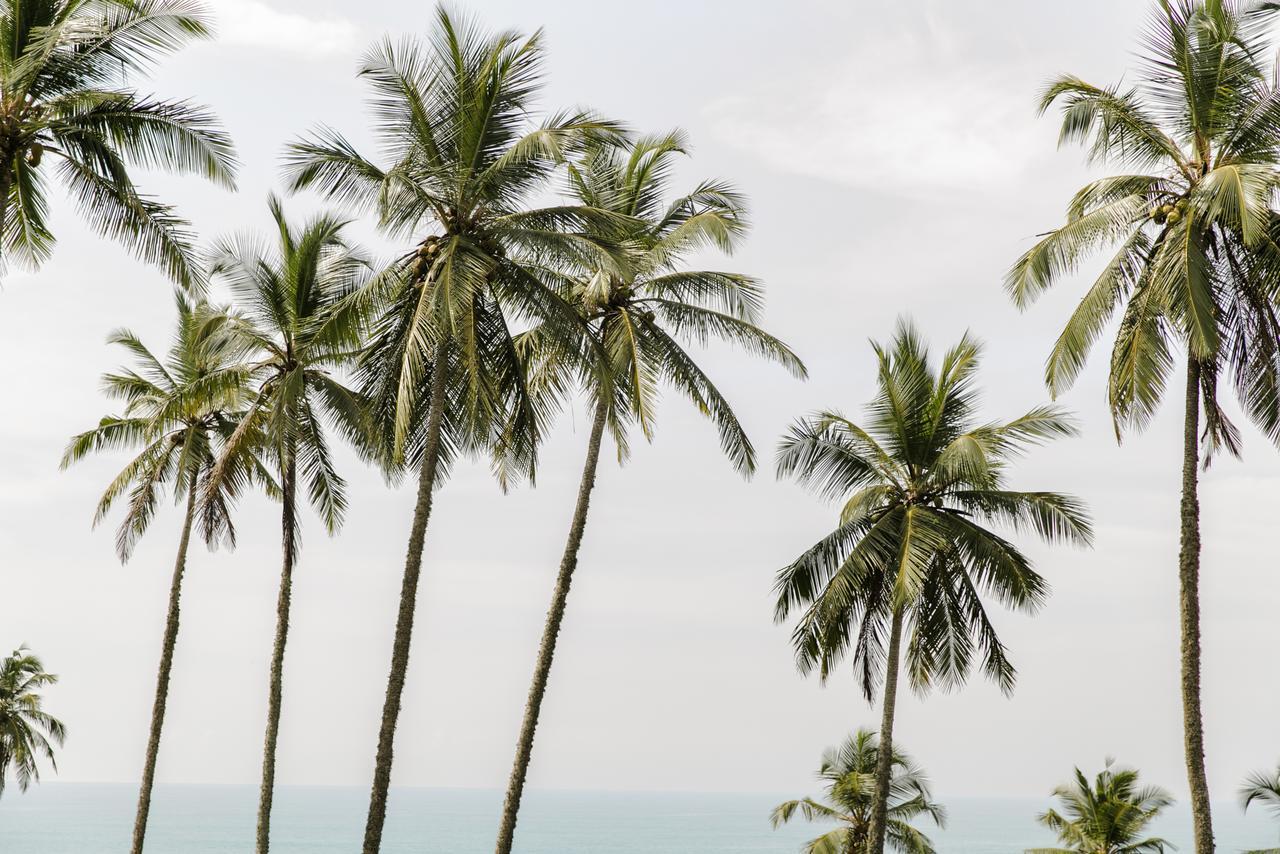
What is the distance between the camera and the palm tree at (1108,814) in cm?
3105

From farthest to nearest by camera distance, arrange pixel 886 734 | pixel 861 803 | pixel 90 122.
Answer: pixel 861 803
pixel 886 734
pixel 90 122

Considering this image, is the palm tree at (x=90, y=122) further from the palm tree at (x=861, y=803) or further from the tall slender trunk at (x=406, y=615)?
the palm tree at (x=861, y=803)

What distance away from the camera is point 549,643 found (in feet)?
62.0

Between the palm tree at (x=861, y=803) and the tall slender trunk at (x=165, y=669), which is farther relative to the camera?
the palm tree at (x=861, y=803)

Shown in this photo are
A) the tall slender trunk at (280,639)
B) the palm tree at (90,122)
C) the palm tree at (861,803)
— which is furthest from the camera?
the palm tree at (861,803)

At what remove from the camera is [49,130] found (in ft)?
44.3

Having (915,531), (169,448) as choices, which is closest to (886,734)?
(915,531)

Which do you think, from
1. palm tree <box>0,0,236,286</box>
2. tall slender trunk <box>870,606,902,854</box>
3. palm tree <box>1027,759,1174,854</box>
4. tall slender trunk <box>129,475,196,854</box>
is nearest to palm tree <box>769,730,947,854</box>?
palm tree <box>1027,759,1174,854</box>

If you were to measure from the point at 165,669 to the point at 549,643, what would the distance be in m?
8.53

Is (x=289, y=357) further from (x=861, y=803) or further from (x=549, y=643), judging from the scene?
(x=861, y=803)

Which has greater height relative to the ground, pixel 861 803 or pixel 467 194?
pixel 467 194

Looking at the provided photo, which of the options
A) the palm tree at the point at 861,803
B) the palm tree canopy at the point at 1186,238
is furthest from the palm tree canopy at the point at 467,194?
the palm tree at the point at 861,803

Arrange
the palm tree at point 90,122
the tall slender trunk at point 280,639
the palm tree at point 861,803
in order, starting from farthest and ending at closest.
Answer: the palm tree at point 861,803 → the tall slender trunk at point 280,639 → the palm tree at point 90,122

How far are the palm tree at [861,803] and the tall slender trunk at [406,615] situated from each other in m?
16.6
